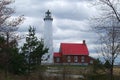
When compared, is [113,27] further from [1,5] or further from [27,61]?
[27,61]

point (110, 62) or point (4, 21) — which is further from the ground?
point (4, 21)

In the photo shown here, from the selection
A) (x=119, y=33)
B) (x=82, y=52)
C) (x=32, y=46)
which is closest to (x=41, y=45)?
(x=32, y=46)

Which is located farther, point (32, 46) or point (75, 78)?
point (32, 46)

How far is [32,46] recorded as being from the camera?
141ft

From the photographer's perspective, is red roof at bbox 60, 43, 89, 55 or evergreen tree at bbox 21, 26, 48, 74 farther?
red roof at bbox 60, 43, 89, 55

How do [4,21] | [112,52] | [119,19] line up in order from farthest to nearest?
[112,52] < [119,19] < [4,21]

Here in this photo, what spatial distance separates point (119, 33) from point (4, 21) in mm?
6830

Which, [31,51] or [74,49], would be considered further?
[74,49]

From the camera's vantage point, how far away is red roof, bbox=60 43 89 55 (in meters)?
95.1

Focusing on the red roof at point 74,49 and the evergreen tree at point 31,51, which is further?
the red roof at point 74,49

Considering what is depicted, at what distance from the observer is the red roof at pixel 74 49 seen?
9506 cm

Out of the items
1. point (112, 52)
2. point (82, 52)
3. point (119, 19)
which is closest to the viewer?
point (119, 19)

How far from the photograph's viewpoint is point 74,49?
316 feet

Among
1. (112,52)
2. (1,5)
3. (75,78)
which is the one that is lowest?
(75,78)
